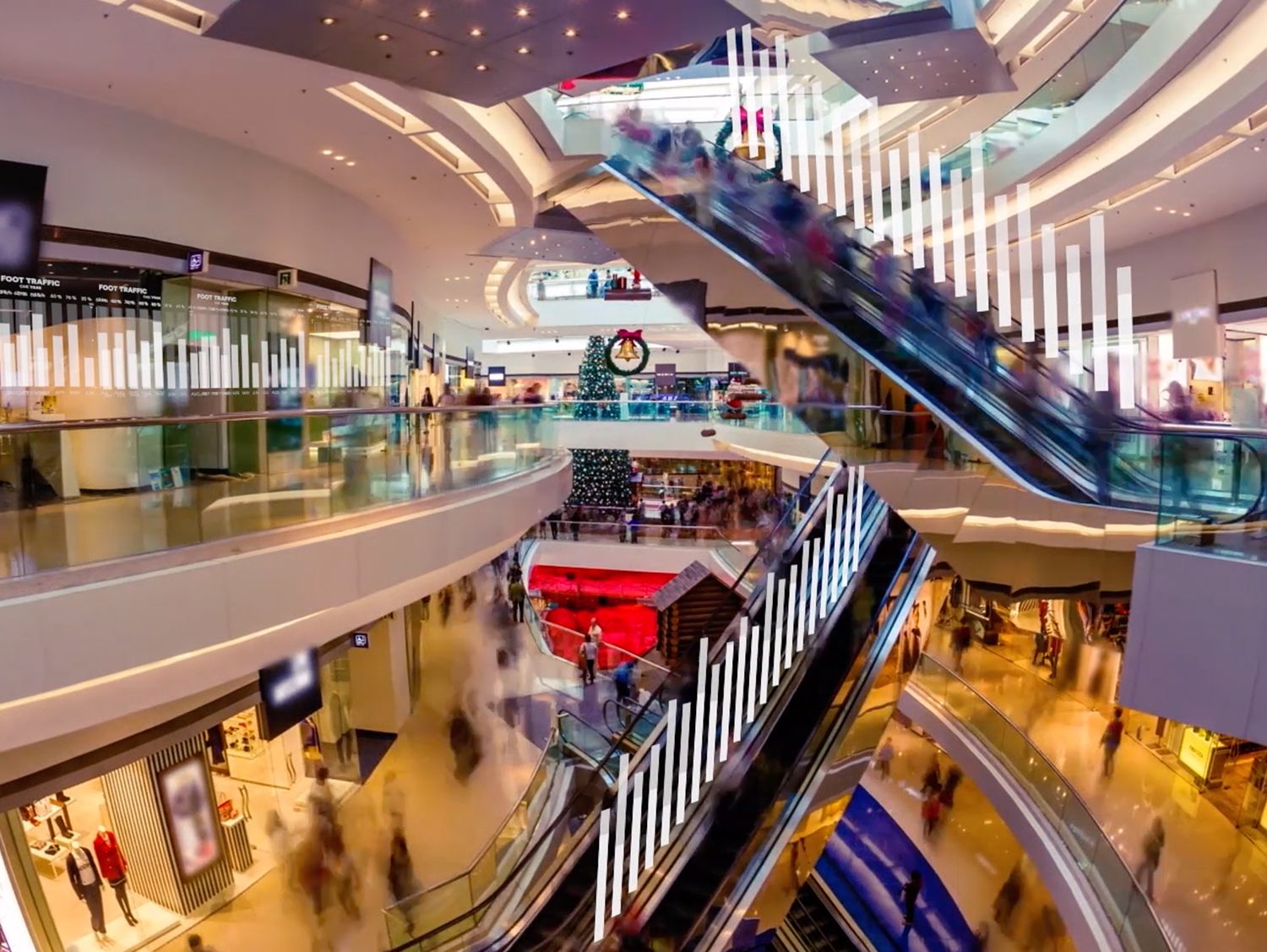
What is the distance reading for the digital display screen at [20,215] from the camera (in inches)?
277

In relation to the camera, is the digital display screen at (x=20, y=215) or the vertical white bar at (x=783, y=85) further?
the vertical white bar at (x=783, y=85)

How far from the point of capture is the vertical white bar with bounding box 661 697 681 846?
6277mm

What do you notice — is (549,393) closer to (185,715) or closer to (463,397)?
(463,397)

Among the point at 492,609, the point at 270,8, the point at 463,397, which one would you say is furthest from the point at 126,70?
the point at 492,609

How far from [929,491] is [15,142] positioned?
7958 millimetres

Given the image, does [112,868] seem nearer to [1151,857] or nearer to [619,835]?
[619,835]

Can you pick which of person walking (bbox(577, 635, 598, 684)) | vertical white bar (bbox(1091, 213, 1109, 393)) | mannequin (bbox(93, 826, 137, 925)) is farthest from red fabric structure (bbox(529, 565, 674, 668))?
vertical white bar (bbox(1091, 213, 1109, 393))

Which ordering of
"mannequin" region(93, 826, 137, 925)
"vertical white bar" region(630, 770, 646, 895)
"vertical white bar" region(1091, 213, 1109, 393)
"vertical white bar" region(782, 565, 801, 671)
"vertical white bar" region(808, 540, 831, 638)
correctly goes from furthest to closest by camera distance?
"mannequin" region(93, 826, 137, 925)
"vertical white bar" region(808, 540, 831, 638)
"vertical white bar" region(782, 565, 801, 671)
"vertical white bar" region(630, 770, 646, 895)
"vertical white bar" region(1091, 213, 1109, 393)

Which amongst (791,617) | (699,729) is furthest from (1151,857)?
(699,729)

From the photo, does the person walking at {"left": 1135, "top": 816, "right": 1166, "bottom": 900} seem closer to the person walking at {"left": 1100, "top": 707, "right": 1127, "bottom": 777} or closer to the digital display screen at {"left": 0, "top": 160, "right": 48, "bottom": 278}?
the person walking at {"left": 1100, "top": 707, "right": 1127, "bottom": 777}

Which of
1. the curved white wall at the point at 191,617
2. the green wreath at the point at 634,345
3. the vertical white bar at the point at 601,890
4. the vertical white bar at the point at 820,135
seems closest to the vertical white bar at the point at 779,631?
the vertical white bar at the point at 601,890

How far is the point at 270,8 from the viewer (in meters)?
5.25

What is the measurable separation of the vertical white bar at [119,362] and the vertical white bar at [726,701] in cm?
680

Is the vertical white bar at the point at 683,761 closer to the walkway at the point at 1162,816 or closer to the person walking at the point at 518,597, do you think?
the walkway at the point at 1162,816
